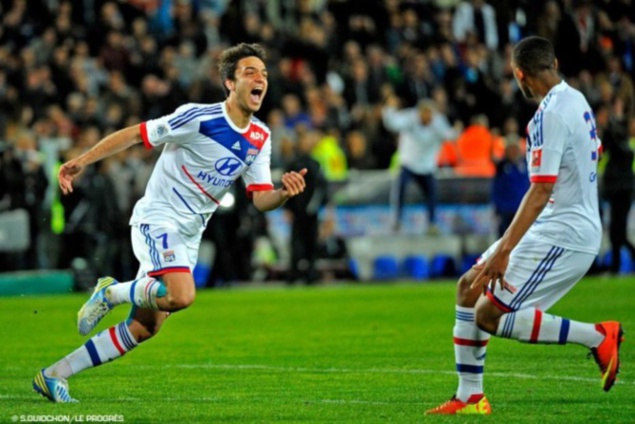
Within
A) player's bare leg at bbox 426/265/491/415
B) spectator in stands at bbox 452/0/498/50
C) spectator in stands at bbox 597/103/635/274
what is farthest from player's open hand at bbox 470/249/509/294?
spectator in stands at bbox 452/0/498/50

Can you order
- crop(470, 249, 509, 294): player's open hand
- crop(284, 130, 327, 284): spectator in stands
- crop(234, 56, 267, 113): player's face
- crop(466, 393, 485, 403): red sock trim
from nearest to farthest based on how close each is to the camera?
1. crop(470, 249, 509, 294): player's open hand
2. crop(466, 393, 485, 403): red sock trim
3. crop(234, 56, 267, 113): player's face
4. crop(284, 130, 327, 284): spectator in stands

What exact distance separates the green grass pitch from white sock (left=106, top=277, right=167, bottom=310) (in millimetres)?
683

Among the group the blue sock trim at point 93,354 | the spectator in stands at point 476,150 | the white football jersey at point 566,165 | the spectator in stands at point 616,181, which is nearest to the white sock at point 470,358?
the white football jersey at point 566,165

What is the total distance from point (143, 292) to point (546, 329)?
8.64ft

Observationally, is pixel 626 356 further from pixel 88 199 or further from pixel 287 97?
pixel 287 97

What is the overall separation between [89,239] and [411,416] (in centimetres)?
1447

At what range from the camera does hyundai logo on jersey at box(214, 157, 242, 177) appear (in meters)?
9.79

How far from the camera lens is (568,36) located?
2105 cm

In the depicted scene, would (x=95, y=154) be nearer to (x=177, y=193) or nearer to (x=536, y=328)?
(x=177, y=193)

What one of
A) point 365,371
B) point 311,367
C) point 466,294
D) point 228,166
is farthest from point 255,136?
point 311,367

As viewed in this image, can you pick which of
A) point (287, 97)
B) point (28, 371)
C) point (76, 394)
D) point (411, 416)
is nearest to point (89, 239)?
point (287, 97)

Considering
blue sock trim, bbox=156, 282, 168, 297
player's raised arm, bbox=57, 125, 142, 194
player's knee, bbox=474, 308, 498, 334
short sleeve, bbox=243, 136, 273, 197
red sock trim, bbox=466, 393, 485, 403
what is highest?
player's raised arm, bbox=57, 125, 142, 194

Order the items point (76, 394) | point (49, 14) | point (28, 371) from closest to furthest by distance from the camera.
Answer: point (76, 394) < point (28, 371) < point (49, 14)

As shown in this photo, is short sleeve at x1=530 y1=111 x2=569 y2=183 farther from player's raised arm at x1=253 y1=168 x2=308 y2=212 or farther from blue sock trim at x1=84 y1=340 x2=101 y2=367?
blue sock trim at x1=84 y1=340 x2=101 y2=367
